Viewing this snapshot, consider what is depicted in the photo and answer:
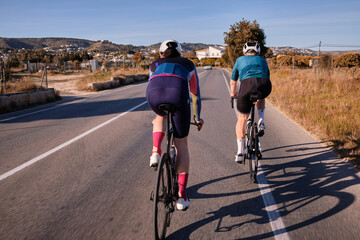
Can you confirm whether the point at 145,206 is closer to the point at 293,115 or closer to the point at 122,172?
the point at 122,172

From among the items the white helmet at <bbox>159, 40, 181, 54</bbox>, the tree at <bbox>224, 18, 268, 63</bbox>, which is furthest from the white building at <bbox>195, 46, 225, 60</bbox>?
the white helmet at <bbox>159, 40, 181, 54</bbox>

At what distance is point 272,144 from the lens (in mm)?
6070

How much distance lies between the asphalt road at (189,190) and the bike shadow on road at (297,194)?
0.5 inches

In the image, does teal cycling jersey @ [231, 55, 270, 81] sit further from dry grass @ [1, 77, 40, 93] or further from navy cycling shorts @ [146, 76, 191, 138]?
dry grass @ [1, 77, 40, 93]

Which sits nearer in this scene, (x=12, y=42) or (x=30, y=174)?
(x=30, y=174)

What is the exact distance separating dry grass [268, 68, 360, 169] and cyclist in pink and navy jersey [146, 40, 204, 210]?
11.0 ft

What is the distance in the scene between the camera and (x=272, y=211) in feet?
10.6

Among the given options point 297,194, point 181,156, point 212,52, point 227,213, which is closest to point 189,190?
point 227,213

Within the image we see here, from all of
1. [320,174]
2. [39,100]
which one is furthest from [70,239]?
[39,100]

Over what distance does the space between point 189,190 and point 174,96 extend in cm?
A: 162

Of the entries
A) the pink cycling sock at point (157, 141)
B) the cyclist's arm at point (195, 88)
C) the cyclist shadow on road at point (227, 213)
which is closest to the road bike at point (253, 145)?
the cyclist shadow on road at point (227, 213)

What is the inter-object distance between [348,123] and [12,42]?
547 feet

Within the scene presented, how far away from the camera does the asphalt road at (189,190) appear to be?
2.88m

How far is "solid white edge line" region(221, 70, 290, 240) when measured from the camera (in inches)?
110
